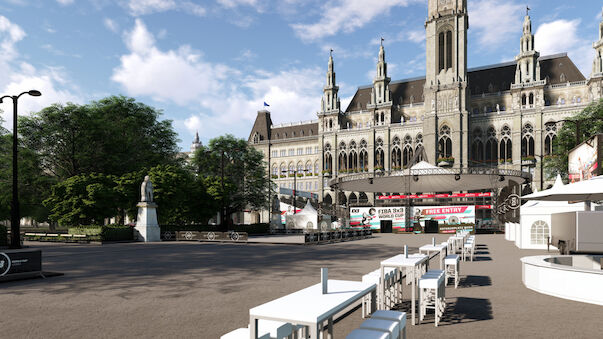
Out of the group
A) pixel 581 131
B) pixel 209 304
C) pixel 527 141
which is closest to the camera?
pixel 209 304

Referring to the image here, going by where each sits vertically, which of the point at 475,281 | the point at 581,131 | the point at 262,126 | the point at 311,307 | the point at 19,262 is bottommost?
the point at 475,281

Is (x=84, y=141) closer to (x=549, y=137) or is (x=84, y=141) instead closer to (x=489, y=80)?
(x=549, y=137)

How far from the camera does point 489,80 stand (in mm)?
87688

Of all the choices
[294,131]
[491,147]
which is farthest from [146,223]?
[294,131]

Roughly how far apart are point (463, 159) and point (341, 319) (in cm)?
7442

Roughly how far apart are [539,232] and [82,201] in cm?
3568

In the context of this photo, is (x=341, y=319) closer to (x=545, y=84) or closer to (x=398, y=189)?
(x=398, y=189)

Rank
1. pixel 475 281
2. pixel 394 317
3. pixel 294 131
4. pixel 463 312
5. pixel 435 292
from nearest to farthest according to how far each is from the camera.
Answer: pixel 394 317 < pixel 435 292 < pixel 463 312 < pixel 475 281 < pixel 294 131

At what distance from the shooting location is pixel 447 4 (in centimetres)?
8238

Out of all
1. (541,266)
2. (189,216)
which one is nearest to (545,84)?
(189,216)

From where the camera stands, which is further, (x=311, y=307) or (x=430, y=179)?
(x=430, y=179)

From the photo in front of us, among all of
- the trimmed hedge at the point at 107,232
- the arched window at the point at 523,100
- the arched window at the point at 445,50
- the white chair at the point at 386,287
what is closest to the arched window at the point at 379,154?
the arched window at the point at 445,50

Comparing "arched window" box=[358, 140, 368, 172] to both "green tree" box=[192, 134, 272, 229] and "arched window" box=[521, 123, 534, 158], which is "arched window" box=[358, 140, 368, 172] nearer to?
"green tree" box=[192, 134, 272, 229]

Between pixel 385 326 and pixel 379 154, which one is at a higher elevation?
pixel 379 154
